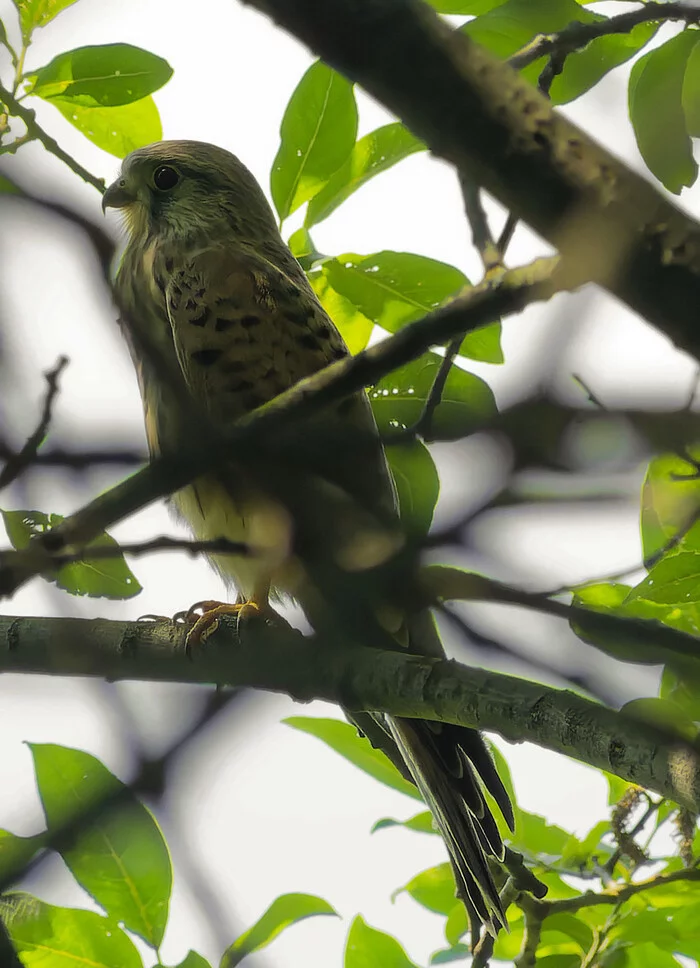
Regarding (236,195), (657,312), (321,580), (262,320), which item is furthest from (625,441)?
(236,195)

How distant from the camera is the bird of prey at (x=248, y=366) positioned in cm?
254

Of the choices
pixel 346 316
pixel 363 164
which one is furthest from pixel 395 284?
pixel 363 164

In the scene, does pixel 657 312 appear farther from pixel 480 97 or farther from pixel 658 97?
pixel 658 97

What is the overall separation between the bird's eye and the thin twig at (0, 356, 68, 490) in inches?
113

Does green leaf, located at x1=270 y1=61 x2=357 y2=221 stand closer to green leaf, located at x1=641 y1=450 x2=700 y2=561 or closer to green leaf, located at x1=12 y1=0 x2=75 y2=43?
green leaf, located at x1=12 y1=0 x2=75 y2=43

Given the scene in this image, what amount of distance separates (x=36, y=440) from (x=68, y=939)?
62.2 inches

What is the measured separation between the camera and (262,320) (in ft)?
11.1

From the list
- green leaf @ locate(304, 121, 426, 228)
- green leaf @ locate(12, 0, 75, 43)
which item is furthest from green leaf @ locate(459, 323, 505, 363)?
green leaf @ locate(12, 0, 75, 43)

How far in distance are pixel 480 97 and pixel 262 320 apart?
2367 millimetres

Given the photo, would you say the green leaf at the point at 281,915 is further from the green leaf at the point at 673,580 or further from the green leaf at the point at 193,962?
the green leaf at the point at 673,580

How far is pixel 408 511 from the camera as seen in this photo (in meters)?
1.72

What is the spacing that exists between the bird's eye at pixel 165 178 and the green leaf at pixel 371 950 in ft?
9.37

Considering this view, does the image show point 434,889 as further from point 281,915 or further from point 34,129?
point 34,129

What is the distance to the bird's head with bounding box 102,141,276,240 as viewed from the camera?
406cm
